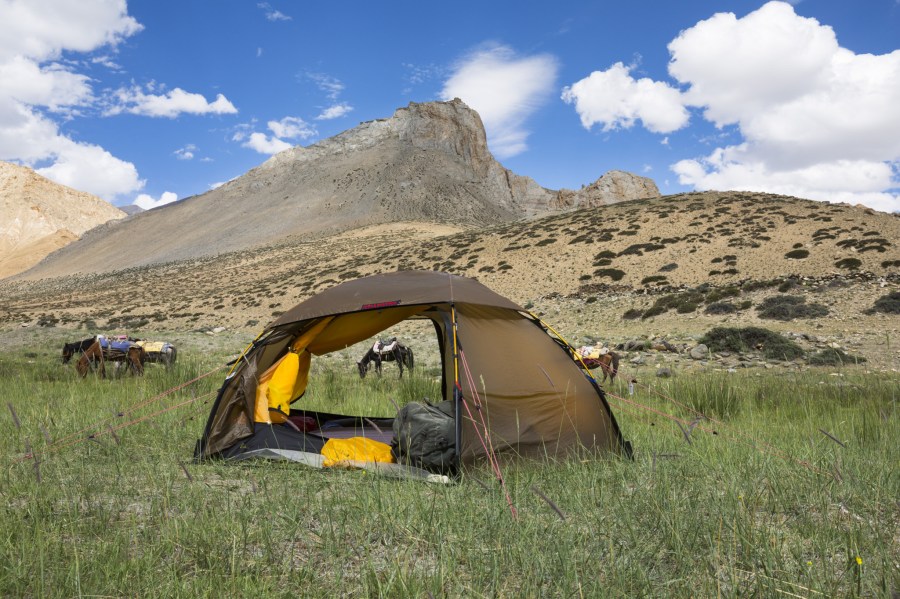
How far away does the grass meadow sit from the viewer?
257 cm

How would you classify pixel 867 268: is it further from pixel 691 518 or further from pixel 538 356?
pixel 691 518

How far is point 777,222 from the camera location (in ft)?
121

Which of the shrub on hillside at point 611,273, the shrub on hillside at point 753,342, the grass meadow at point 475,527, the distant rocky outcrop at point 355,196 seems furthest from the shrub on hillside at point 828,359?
the distant rocky outcrop at point 355,196

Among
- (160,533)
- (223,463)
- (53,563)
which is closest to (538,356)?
(223,463)

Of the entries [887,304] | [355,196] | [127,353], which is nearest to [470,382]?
[127,353]

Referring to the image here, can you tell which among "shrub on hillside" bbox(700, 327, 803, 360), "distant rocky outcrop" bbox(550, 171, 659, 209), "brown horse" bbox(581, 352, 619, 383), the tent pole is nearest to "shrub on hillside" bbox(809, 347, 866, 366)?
"shrub on hillside" bbox(700, 327, 803, 360)

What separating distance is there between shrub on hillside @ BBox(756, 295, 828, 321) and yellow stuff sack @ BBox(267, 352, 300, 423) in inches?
792

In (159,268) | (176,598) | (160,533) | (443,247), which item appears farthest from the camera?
(159,268)

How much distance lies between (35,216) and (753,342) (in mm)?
160195

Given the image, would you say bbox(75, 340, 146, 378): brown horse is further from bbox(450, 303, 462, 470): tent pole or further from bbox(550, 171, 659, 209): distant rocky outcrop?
bbox(550, 171, 659, 209): distant rocky outcrop

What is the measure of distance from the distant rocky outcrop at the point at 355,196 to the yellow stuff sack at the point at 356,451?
80038mm

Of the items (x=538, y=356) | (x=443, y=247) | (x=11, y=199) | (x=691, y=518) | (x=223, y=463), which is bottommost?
(x=223, y=463)

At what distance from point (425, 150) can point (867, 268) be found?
9512cm

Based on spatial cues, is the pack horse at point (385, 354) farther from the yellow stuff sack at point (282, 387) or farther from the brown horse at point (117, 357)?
the yellow stuff sack at point (282, 387)
